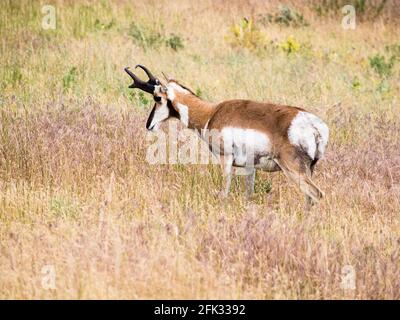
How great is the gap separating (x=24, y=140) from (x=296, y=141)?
2.98 metres

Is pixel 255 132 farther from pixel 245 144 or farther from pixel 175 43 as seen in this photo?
pixel 175 43

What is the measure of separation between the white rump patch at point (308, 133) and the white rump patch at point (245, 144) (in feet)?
0.91

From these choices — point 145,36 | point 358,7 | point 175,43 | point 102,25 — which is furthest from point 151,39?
point 358,7

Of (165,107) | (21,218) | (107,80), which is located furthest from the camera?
(107,80)

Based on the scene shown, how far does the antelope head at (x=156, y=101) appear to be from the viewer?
8398mm

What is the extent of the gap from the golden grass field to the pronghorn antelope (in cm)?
34

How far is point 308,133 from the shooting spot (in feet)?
24.8

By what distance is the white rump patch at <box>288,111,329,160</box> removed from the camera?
7.58 meters

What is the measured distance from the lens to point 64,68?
12539mm

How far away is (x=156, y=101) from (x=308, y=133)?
5.58ft

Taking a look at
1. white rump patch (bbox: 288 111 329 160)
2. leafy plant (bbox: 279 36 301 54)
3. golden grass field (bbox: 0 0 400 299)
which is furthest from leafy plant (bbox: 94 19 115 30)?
white rump patch (bbox: 288 111 329 160)
